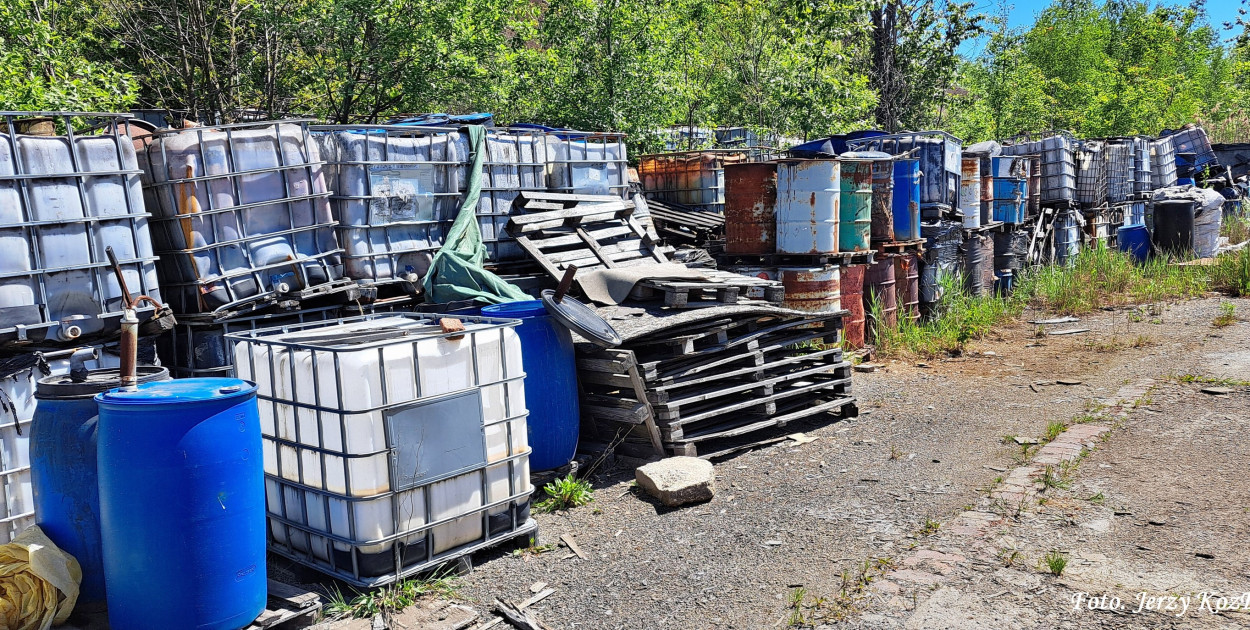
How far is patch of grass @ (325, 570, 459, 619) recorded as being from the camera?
13.3 feet

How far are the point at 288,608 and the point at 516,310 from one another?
234 cm

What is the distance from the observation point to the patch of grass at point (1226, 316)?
1035 cm

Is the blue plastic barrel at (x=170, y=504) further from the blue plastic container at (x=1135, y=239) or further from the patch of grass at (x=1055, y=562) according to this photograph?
the blue plastic container at (x=1135, y=239)

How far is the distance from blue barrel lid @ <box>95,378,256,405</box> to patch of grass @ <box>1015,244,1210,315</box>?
11.3m

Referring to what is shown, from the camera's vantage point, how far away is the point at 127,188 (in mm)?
5113

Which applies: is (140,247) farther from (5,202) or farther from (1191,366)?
(1191,366)

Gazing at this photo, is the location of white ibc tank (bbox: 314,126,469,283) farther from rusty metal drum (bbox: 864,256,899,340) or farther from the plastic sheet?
rusty metal drum (bbox: 864,256,899,340)

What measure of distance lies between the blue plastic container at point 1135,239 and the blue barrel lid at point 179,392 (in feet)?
56.2

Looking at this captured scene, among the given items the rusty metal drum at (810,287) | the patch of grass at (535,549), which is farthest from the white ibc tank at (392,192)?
the rusty metal drum at (810,287)

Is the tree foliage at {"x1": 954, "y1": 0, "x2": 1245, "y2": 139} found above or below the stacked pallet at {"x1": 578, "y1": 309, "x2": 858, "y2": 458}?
above

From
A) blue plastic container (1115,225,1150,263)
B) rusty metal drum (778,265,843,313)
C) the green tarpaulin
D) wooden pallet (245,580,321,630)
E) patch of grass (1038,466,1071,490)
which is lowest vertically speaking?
patch of grass (1038,466,1071,490)

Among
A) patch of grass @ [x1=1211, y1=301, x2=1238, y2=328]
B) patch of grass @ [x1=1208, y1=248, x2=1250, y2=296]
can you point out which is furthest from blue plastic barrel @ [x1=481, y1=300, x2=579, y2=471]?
patch of grass @ [x1=1208, y1=248, x2=1250, y2=296]

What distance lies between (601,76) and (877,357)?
5.63m

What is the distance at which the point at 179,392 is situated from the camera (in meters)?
3.56
